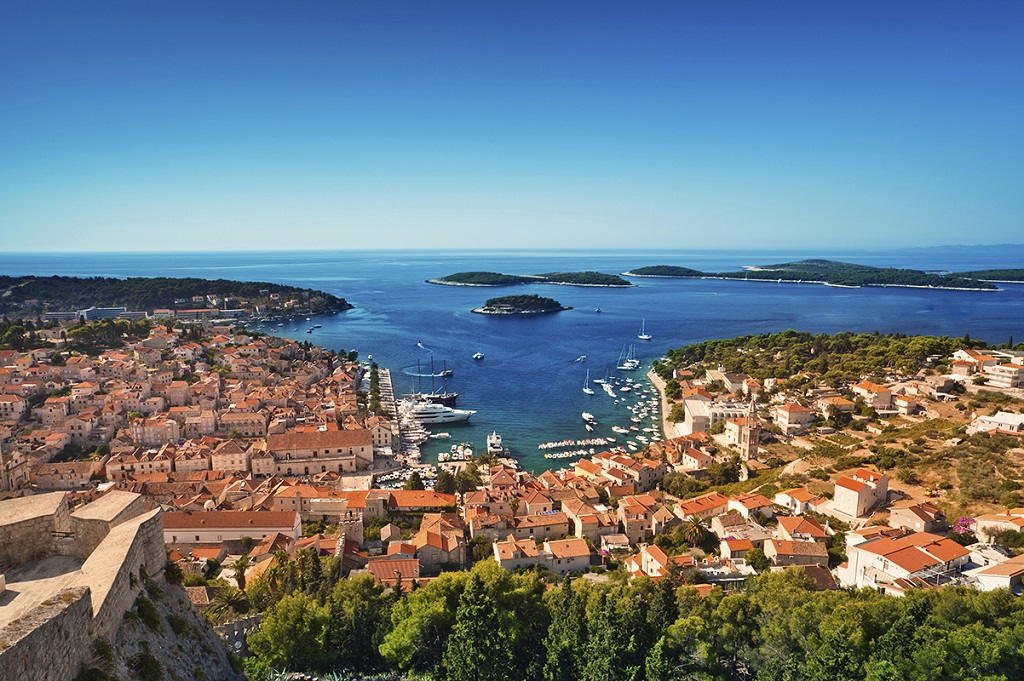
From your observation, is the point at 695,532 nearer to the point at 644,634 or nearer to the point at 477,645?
the point at 644,634

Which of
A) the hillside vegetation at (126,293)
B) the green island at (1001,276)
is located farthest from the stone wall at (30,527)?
the green island at (1001,276)

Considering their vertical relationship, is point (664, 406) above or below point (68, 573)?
below

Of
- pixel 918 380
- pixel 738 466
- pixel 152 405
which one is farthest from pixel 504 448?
pixel 918 380

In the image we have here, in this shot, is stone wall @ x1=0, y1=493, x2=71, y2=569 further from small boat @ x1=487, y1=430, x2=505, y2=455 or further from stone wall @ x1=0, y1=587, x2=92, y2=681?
small boat @ x1=487, y1=430, x2=505, y2=455

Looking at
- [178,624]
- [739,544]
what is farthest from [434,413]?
[178,624]

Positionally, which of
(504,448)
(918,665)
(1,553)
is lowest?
(504,448)

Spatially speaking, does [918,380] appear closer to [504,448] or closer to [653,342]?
[504,448]
